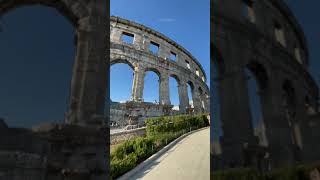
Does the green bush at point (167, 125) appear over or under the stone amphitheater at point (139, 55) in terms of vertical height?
under

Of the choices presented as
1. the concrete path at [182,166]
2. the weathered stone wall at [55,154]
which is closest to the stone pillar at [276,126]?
the concrete path at [182,166]

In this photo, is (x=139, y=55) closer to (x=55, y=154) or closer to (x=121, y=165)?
(x=121, y=165)

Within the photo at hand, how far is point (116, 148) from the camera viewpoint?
2.26m

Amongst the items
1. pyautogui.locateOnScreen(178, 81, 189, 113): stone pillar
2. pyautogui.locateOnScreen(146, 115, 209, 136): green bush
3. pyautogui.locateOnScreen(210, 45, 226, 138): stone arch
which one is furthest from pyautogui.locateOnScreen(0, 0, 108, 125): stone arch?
pyautogui.locateOnScreen(178, 81, 189, 113): stone pillar

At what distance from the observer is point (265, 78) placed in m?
1.09

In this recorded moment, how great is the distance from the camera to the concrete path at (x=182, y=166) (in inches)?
75.1

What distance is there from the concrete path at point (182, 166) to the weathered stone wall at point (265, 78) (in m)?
0.79

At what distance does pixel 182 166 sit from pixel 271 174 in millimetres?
1086

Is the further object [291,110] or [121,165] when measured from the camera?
[121,165]

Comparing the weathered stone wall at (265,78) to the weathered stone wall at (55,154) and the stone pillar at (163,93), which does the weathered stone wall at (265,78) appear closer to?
the weathered stone wall at (55,154)

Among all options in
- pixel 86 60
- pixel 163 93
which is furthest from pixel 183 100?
pixel 86 60

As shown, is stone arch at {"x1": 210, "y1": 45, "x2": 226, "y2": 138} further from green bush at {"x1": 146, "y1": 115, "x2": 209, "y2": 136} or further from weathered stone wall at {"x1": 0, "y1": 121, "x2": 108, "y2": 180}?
green bush at {"x1": 146, "y1": 115, "x2": 209, "y2": 136}

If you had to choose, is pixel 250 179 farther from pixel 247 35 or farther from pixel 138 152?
pixel 138 152

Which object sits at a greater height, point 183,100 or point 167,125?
point 183,100
